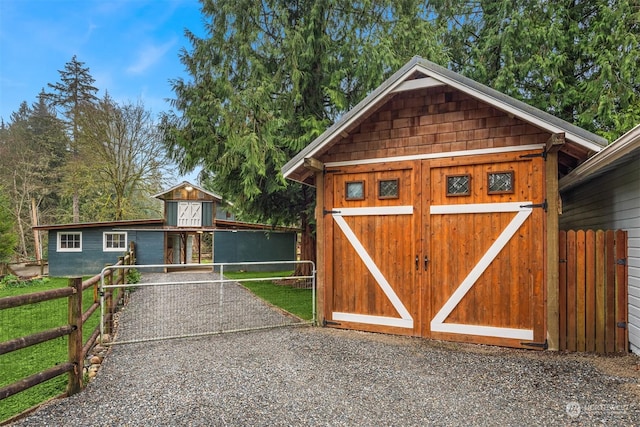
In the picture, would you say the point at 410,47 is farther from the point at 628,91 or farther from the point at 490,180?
the point at 490,180

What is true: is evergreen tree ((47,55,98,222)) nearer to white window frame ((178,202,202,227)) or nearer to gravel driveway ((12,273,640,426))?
white window frame ((178,202,202,227))

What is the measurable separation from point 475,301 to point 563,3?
9.95 meters

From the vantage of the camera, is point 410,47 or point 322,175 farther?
point 410,47

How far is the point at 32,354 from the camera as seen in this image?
533 centimetres

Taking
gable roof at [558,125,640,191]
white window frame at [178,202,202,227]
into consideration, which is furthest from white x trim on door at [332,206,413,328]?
white window frame at [178,202,202,227]

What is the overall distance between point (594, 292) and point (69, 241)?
65.4 ft

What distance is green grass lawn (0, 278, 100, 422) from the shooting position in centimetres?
389

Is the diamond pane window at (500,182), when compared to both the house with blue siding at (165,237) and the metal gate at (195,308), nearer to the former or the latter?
the metal gate at (195,308)

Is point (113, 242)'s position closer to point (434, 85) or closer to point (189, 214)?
point (189, 214)

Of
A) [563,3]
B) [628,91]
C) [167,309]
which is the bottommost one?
[167,309]

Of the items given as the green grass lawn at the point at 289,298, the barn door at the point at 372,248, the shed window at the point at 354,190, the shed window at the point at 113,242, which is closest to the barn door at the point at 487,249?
the barn door at the point at 372,248

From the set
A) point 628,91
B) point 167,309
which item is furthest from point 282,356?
point 628,91

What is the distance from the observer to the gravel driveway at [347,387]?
308 centimetres

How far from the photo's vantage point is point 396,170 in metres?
5.87
